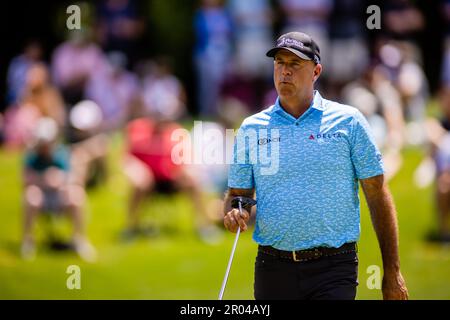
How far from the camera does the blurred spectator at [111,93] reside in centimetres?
1580

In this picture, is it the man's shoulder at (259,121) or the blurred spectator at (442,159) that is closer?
the man's shoulder at (259,121)

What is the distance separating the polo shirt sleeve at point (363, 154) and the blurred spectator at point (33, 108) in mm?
8733

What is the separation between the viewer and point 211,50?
17266 millimetres

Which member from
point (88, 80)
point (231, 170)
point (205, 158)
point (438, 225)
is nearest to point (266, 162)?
point (231, 170)

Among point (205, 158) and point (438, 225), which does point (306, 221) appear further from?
point (205, 158)

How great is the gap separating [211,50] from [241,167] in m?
12.0

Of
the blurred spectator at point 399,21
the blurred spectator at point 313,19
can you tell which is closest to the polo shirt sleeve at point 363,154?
the blurred spectator at point 399,21

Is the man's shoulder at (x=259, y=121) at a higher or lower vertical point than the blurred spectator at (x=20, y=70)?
lower

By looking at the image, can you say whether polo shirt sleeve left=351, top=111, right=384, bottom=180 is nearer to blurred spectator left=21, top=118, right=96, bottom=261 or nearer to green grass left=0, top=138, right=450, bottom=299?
green grass left=0, top=138, right=450, bottom=299

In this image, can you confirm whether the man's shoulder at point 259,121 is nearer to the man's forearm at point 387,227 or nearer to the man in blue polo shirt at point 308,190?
the man in blue polo shirt at point 308,190

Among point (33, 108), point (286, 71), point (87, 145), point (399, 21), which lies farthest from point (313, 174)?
point (399, 21)

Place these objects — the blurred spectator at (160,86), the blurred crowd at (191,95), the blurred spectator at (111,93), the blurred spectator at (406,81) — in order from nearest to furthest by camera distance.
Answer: the blurred crowd at (191,95), the blurred spectator at (406,81), the blurred spectator at (160,86), the blurred spectator at (111,93)

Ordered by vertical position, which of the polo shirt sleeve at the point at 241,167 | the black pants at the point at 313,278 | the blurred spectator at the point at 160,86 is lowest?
the black pants at the point at 313,278

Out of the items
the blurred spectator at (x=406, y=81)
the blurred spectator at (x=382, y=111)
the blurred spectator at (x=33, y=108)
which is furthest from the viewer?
the blurred spectator at (x=406, y=81)
